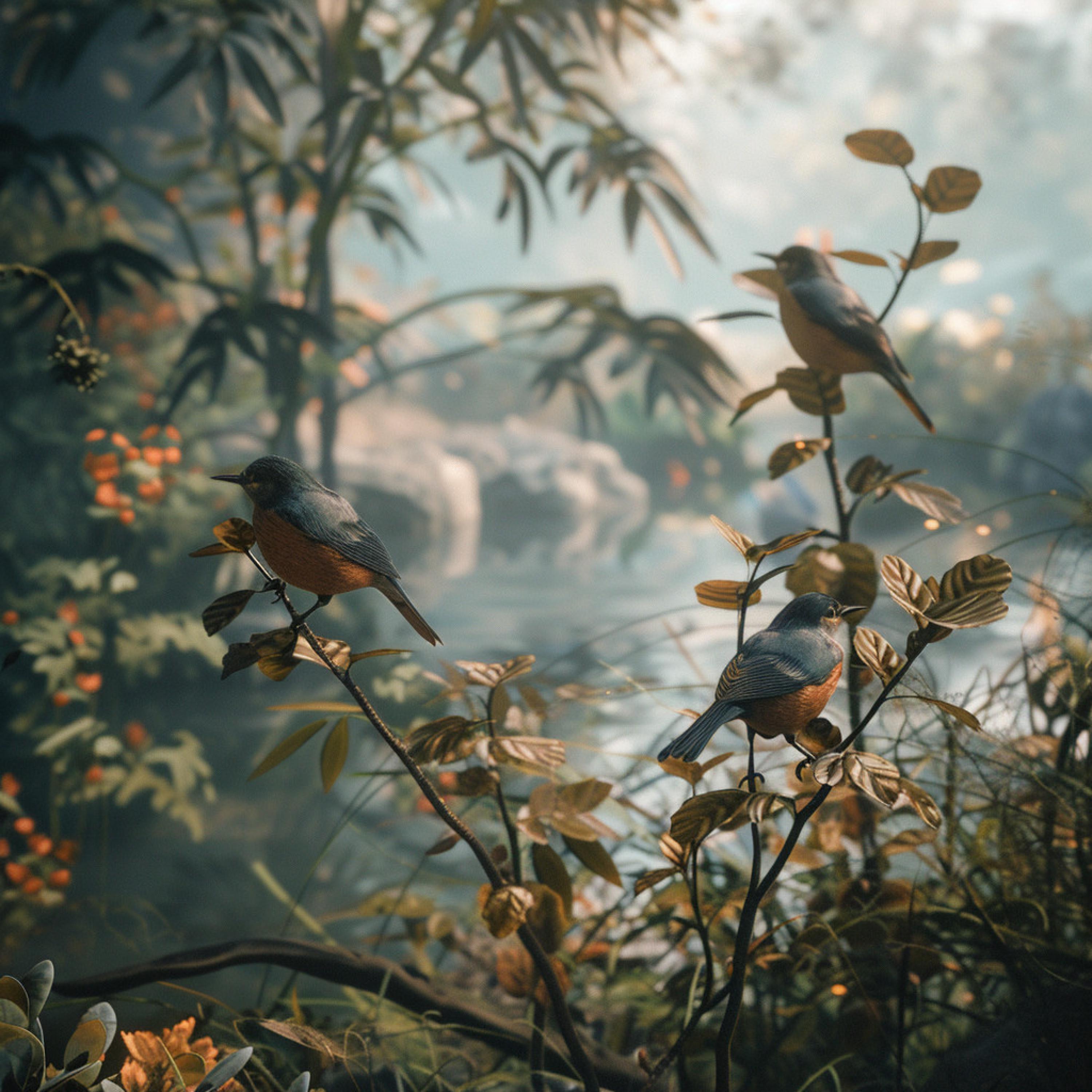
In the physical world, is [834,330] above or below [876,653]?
above

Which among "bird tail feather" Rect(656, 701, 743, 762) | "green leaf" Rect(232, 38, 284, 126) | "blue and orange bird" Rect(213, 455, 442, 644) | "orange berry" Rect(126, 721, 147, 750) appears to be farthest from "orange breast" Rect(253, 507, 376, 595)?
"green leaf" Rect(232, 38, 284, 126)

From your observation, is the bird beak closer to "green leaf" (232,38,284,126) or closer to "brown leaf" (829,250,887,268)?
"brown leaf" (829,250,887,268)

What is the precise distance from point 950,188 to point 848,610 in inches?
8.6

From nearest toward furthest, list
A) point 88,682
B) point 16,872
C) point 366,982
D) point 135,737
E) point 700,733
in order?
point 700,733, point 366,982, point 16,872, point 88,682, point 135,737

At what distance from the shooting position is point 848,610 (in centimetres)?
26

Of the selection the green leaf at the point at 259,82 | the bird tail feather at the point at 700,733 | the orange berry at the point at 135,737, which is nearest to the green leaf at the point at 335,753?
the bird tail feather at the point at 700,733

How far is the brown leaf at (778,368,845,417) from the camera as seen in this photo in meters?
0.38

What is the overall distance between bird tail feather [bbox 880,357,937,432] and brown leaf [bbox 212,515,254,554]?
0.26 m

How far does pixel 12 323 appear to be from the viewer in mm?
1075

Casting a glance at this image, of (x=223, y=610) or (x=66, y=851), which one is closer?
(x=223, y=610)

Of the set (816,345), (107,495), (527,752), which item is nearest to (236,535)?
(527,752)

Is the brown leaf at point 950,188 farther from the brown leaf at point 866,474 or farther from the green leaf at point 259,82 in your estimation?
the green leaf at point 259,82

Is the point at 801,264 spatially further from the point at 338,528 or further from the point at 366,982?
the point at 366,982

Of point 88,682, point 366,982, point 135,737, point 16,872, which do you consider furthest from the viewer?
point 135,737
